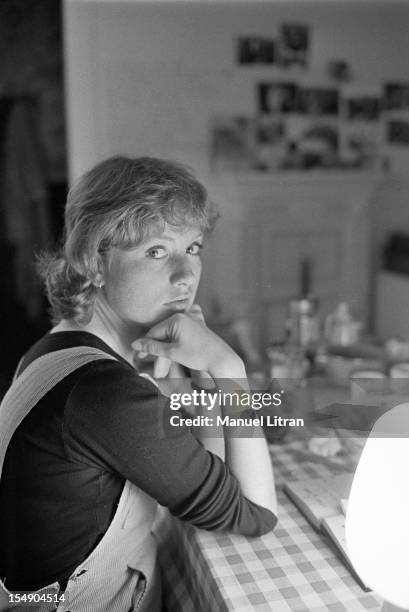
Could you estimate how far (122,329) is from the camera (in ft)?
2.14

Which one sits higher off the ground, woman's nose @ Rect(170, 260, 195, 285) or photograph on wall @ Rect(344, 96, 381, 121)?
photograph on wall @ Rect(344, 96, 381, 121)

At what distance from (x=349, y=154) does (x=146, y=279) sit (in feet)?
6.96

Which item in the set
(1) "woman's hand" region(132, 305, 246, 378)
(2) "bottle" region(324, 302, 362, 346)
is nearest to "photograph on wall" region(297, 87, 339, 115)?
(2) "bottle" region(324, 302, 362, 346)

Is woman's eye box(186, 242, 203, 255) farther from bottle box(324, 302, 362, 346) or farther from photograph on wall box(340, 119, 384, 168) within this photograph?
photograph on wall box(340, 119, 384, 168)

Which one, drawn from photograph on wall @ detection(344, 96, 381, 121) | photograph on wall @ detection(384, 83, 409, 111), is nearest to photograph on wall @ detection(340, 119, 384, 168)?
photograph on wall @ detection(344, 96, 381, 121)

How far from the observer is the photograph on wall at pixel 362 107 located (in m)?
2.49

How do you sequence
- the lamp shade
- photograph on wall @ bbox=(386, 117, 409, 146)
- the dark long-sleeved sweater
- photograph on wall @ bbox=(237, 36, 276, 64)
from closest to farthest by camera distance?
1. the lamp shade
2. the dark long-sleeved sweater
3. photograph on wall @ bbox=(237, 36, 276, 64)
4. photograph on wall @ bbox=(386, 117, 409, 146)

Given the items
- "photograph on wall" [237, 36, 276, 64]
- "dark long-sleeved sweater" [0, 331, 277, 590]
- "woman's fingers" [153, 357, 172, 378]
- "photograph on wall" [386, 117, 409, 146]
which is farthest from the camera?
"photograph on wall" [386, 117, 409, 146]

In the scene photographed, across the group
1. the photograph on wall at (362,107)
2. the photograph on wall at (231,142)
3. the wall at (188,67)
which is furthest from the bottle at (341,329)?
the photograph on wall at (362,107)

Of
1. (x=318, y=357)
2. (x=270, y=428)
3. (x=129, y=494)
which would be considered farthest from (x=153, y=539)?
(x=318, y=357)

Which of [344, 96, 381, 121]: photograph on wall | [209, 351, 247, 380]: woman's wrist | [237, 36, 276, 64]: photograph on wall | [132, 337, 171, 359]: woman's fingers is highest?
[237, 36, 276, 64]: photograph on wall

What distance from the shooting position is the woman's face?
0.60 meters

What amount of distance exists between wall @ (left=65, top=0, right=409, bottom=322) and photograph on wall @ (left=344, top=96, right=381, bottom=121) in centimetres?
6

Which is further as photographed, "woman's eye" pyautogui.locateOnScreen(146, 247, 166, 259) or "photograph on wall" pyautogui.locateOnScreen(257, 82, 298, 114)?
"photograph on wall" pyautogui.locateOnScreen(257, 82, 298, 114)
